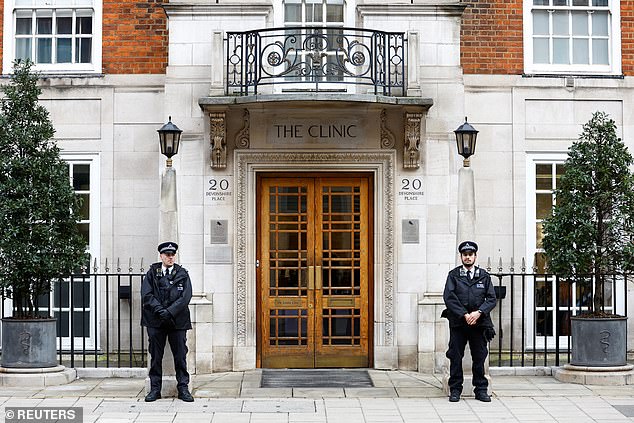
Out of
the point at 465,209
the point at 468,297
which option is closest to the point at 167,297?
the point at 468,297

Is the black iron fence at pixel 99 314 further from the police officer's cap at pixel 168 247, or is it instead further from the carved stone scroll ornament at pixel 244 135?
the police officer's cap at pixel 168 247

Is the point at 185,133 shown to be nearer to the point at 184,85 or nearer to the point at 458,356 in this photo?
the point at 184,85

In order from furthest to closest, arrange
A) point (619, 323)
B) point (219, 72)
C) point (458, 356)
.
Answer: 1. point (219, 72)
2. point (619, 323)
3. point (458, 356)

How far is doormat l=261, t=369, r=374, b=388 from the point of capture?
40.3ft

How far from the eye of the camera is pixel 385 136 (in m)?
13.4

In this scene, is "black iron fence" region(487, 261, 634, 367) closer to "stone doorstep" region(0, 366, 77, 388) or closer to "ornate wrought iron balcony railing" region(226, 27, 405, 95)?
"ornate wrought iron balcony railing" region(226, 27, 405, 95)

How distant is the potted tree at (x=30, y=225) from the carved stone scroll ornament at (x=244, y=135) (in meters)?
2.34

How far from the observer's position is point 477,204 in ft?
47.3

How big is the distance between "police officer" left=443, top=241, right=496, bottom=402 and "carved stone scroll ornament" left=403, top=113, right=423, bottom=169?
2222mm

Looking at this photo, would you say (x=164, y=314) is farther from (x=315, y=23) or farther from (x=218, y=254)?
(x=315, y=23)

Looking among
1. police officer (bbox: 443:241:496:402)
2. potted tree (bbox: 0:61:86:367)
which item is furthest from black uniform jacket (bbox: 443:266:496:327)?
potted tree (bbox: 0:61:86:367)

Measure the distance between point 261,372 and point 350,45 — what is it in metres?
4.47

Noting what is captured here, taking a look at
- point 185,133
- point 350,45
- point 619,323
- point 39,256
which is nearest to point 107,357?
point 39,256
